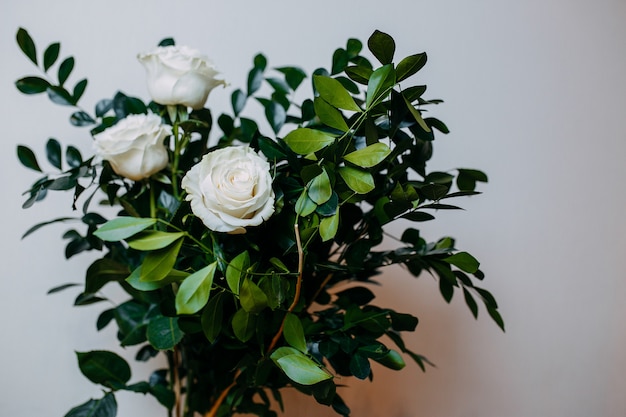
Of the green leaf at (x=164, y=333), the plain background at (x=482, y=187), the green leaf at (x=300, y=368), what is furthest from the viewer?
the plain background at (x=482, y=187)

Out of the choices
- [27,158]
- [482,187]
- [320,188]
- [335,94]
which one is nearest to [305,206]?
[320,188]

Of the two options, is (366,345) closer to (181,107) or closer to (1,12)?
(181,107)

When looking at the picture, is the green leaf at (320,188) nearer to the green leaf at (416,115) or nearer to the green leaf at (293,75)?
the green leaf at (416,115)

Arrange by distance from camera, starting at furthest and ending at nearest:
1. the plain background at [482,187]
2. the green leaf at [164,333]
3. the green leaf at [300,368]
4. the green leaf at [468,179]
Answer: the plain background at [482,187] → the green leaf at [468,179] → the green leaf at [164,333] → the green leaf at [300,368]

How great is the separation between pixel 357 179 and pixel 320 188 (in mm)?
42

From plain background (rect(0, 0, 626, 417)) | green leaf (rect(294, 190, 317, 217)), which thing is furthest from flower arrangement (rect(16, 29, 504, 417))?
plain background (rect(0, 0, 626, 417))

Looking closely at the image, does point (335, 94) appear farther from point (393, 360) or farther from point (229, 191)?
point (393, 360)

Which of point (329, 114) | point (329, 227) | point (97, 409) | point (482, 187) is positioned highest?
point (329, 114)

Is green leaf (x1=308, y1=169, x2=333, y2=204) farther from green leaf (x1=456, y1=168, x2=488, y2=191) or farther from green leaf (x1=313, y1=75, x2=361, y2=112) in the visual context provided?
green leaf (x1=456, y1=168, x2=488, y2=191)

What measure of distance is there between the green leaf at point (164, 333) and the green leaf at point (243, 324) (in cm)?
9

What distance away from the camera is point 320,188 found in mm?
594

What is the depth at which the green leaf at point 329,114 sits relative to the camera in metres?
0.60

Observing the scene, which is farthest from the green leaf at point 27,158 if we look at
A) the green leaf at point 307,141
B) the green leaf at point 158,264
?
the green leaf at point 307,141

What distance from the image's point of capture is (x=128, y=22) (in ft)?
3.31
